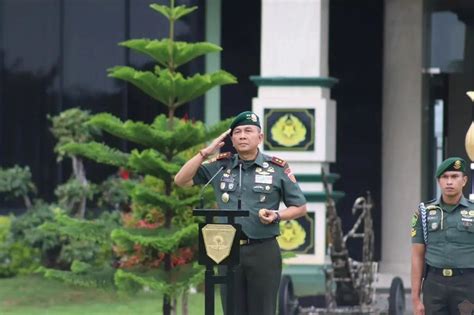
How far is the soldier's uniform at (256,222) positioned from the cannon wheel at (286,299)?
12.8ft

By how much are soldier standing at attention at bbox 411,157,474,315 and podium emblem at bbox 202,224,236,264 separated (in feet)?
4.32

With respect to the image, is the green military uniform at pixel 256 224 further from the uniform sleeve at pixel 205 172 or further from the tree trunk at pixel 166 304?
the tree trunk at pixel 166 304

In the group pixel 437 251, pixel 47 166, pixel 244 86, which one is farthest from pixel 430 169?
pixel 437 251

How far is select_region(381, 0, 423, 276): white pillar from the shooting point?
15.3 meters

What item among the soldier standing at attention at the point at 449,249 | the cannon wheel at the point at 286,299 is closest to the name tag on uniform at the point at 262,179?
the soldier standing at attention at the point at 449,249

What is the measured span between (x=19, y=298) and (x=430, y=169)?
18.9 feet

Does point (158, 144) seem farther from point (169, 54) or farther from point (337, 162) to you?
point (337, 162)

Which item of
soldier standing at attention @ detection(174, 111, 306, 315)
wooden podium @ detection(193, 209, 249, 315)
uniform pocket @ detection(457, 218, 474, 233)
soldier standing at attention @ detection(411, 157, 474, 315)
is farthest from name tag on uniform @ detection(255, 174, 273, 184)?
uniform pocket @ detection(457, 218, 474, 233)

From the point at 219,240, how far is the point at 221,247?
0.04 m

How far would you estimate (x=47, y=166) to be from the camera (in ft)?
51.8

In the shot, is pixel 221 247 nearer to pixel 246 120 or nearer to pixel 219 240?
pixel 219 240

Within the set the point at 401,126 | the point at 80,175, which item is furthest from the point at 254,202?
the point at 401,126

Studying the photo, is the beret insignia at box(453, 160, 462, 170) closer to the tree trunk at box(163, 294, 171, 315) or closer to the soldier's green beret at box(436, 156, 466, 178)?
the soldier's green beret at box(436, 156, 466, 178)

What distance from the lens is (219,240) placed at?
6.52 metres
